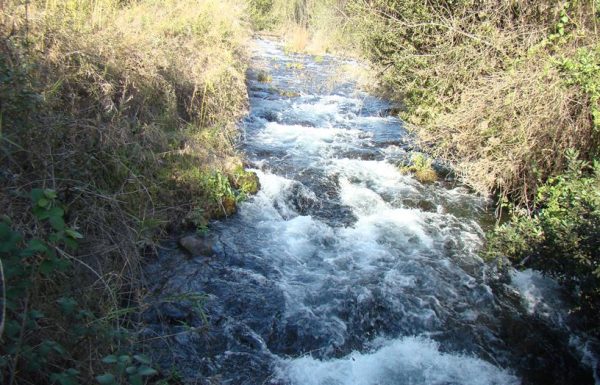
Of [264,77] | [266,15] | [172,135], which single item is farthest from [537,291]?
[266,15]

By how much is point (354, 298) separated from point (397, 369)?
1.05 m

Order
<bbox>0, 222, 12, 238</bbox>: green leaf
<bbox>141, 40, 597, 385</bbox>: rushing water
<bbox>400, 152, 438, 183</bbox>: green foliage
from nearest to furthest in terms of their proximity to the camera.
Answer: <bbox>0, 222, 12, 238</bbox>: green leaf, <bbox>141, 40, 597, 385</bbox>: rushing water, <bbox>400, 152, 438, 183</bbox>: green foliage

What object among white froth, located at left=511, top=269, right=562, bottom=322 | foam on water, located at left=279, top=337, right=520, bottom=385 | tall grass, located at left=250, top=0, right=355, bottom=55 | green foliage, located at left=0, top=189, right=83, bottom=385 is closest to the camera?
green foliage, located at left=0, top=189, right=83, bottom=385

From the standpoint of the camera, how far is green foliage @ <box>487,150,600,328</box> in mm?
4363

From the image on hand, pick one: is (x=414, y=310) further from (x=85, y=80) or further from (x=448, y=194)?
(x=85, y=80)

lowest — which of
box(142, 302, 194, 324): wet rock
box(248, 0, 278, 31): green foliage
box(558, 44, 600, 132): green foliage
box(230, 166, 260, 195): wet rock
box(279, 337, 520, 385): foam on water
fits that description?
box(279, 337, 520, 385): foam on water

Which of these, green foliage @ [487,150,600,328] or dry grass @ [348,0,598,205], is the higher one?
dry grass @ [348,0,598,205]

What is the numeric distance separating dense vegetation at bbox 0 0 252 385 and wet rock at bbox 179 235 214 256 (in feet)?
0.86

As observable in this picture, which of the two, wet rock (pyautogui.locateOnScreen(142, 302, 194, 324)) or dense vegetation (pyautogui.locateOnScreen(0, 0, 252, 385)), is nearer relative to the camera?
dense vegetation (pyautogui.locateOnScreen(0, 0, 252, 385))

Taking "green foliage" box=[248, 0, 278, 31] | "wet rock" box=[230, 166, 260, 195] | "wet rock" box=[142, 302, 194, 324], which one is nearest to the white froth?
"wet rock" box=[142, 302, 194, 324]

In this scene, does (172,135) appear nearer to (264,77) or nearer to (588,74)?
(588,74)

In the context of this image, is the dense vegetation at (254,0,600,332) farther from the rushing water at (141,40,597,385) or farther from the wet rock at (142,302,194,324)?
the wet rock at (142,302,194,324)

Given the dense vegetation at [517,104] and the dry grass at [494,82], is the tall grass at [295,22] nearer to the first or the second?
the dry grass at [494,82]

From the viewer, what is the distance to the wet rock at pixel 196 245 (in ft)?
18.1
